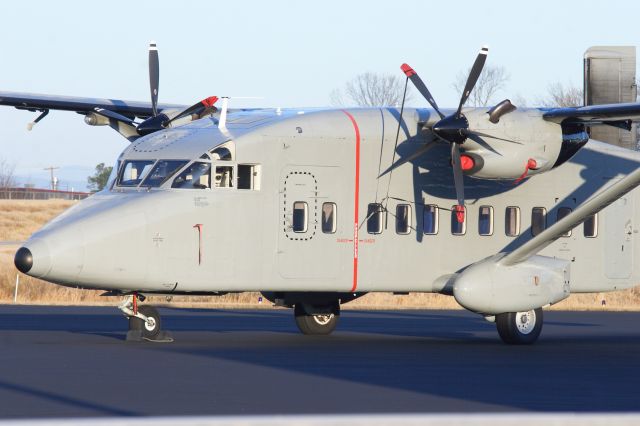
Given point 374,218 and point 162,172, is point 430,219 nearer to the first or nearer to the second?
point 374,218

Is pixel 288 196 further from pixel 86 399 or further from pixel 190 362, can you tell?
pixel 86 399

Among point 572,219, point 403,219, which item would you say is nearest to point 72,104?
point 403,219

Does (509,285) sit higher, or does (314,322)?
(509,285)

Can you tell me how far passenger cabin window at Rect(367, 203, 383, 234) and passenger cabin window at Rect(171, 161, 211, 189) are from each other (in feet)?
9.66

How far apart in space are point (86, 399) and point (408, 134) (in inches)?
394

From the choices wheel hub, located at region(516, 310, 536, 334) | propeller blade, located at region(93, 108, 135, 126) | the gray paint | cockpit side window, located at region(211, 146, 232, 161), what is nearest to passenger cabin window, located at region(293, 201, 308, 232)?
the gray paint

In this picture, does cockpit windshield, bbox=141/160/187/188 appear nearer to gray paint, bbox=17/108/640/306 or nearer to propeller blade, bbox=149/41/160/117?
gray paint, bbox=17/108/640/306

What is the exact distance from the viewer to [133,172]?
19047mm

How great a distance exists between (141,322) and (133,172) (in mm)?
2471

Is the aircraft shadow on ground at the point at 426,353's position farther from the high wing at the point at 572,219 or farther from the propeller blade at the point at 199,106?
the propeller blade at the point at 199,106

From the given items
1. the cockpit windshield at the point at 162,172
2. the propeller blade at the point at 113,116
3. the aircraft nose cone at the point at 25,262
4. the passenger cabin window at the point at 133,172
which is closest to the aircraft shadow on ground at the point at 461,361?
the aircraft nose cone at the point at 25,262

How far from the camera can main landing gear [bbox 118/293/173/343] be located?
18.9 m

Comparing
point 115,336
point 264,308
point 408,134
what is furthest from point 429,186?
point 264,308

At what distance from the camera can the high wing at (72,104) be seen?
24219mm
